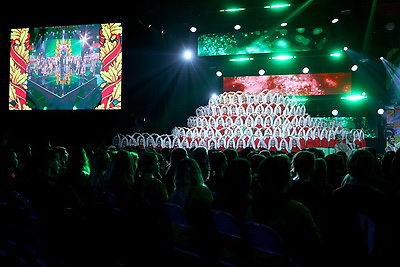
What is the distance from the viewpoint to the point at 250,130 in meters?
13.4

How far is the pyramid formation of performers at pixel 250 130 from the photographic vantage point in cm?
1270

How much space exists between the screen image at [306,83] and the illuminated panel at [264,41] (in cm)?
217

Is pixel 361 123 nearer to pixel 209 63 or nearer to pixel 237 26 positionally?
pixel 237 26

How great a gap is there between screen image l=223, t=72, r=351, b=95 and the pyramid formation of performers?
4818 millimetres

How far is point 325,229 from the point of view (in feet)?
8.56

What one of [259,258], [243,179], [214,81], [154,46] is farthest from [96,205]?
[214,81]

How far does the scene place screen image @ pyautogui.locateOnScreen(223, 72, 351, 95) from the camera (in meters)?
20.5

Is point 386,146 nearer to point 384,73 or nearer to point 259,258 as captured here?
point 384,73

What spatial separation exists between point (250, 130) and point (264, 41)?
7242 millimetres

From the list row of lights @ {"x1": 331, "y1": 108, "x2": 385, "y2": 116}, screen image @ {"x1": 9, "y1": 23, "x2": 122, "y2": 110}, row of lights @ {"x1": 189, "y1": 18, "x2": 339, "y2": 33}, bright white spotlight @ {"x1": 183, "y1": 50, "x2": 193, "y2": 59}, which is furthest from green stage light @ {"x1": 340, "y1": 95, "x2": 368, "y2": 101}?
screen image @ {"x1": 9, "y1": 23, "x2": 122, "y2": 110}

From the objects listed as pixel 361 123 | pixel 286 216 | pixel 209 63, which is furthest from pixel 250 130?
pixel 286 216

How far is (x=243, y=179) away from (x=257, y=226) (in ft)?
2.22

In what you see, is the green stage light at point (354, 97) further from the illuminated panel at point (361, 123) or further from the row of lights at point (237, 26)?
the row of lights at point (237, 26)

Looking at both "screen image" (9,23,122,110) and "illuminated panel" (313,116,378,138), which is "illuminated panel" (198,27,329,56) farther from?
"screen image" (9,23,122,110)
